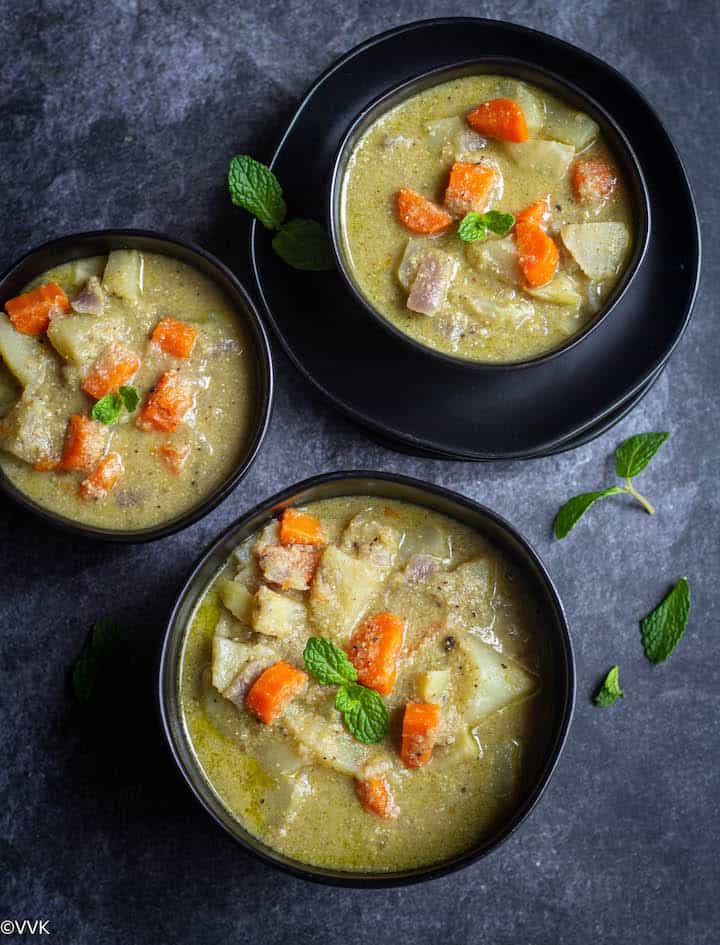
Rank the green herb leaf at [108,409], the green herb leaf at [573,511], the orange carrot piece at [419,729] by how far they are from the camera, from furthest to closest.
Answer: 1. the green herb leaf at [573,511]
2. the green herb leaf at [108,409]
3. the orange carrot piece at [419,729]

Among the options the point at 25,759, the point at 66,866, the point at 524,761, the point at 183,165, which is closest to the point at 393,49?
the point at 183,165

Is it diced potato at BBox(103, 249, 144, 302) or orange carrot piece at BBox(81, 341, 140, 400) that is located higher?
diced potato at BBox(103, 249, 144, 302)

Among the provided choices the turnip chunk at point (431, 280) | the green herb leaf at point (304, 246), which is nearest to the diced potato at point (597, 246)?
the turnip chunk at point (431, 280)

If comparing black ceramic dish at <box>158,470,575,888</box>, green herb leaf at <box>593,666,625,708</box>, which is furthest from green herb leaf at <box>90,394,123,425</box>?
green herb leaf at <box>593,666,625,708</box>

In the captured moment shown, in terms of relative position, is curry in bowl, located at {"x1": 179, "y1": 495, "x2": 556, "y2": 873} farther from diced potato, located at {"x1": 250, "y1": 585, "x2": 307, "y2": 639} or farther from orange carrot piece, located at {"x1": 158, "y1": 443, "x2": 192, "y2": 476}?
orange carrot piece, located at {"x1": 158, "y1": 443, "x2": 192, "y2": 476}

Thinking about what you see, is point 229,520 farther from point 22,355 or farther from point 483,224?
point 483,224

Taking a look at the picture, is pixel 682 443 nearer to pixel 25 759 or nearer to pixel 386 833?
pixel 386 833

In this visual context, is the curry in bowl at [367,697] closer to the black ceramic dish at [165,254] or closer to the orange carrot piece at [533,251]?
the black ceramic dish at [165,254]
